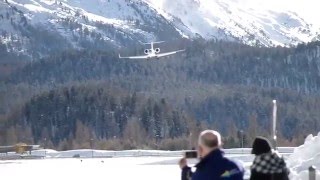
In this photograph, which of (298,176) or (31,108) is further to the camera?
(31,108)

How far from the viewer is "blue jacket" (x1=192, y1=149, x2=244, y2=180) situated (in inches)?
331

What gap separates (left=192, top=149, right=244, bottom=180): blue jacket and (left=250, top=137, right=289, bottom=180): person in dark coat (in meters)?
2.00

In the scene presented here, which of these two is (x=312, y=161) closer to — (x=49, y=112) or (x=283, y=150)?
(x=283, y=150)

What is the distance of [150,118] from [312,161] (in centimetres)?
10906

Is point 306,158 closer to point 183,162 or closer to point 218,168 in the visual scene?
point 183,162

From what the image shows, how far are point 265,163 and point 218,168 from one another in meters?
2.32

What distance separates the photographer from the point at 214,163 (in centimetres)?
845

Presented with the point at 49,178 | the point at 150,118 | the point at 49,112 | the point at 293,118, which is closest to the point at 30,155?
the point at 49,178

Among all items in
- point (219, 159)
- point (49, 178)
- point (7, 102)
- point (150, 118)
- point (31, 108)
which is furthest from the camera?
point (7, 102)

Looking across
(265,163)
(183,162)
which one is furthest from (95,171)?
(265,163)

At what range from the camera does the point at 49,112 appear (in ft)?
445

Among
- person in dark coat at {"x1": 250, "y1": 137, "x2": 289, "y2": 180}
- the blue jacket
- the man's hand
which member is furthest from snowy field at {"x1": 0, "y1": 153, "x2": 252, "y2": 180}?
the blue jacket

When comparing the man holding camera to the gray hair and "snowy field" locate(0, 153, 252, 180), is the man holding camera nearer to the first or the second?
the gray hair

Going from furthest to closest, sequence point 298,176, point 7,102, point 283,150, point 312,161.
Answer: point 7,102 < point 283,150 < point 312,161 < point 298,176
